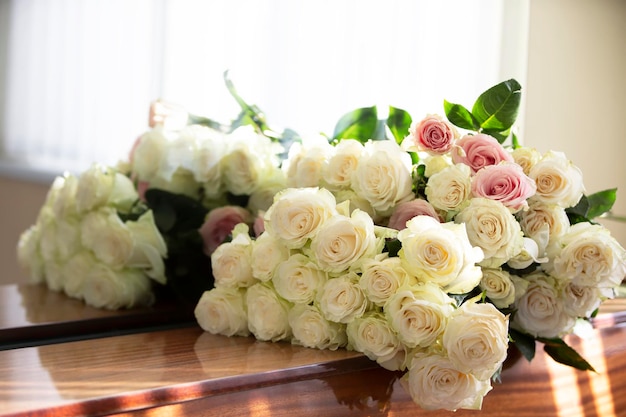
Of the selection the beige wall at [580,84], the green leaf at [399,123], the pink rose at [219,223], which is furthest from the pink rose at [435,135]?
the beige wall at [580,84]

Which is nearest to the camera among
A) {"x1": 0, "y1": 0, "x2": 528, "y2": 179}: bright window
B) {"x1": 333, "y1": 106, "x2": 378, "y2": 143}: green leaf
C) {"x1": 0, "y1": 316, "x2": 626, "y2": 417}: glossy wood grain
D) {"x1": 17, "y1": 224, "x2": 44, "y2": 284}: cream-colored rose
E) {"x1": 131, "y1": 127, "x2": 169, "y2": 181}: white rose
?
{"x1": 0, "y1": 316, "x2": 626, "y2": 417}: glossy wood grain

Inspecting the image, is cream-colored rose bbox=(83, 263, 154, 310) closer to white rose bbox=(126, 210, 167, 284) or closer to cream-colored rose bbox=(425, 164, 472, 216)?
white rose bbox=(126, 210, 167, 284)

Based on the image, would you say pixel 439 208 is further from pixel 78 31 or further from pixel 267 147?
pixel 78 31

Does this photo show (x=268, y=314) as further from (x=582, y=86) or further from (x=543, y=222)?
(x=582, y=86)

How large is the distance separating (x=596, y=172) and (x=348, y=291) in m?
0.77

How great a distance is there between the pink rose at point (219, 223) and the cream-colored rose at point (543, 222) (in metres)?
0.43

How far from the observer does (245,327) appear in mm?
961

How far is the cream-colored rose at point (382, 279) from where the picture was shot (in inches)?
31.9

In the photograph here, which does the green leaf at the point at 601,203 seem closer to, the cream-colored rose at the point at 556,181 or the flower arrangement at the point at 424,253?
the flower arrangement at the point at 424,253

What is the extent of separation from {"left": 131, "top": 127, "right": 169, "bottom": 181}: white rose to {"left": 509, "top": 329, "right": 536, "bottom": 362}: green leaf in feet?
1.88

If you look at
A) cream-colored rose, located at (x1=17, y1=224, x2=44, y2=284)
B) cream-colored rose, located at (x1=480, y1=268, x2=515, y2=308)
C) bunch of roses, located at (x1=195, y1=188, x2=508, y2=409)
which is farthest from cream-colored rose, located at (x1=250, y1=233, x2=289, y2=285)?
cream-colored rose, located at (x1=17, y1=224, x2=44, y2=284)

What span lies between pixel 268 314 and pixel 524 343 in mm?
286

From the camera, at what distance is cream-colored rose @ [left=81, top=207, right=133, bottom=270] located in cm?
114

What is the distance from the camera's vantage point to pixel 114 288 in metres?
1.15
